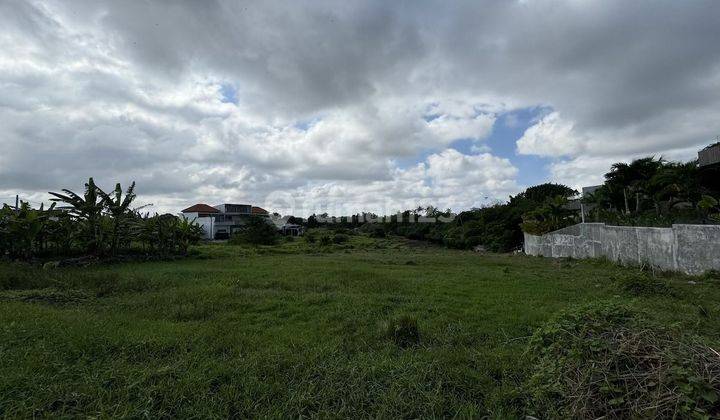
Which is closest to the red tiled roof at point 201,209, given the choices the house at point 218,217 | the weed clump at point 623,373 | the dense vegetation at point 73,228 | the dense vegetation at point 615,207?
the house at point 218,217

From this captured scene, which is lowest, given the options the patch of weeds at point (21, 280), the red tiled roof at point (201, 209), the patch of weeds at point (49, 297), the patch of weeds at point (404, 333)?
the patch of weeds at point (404, 333)

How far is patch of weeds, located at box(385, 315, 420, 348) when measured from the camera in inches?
177

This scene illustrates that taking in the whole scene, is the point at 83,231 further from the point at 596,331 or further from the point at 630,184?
the point at 630,184

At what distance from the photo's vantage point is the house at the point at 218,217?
49938 mm

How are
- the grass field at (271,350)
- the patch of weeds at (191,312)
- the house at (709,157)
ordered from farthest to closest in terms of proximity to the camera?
the house at (709,157)
the patch of weeds at (191,312)
the grass field at (271,350)

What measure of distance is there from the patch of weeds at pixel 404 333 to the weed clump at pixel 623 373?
153cm

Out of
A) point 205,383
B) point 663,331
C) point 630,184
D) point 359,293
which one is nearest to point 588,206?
point 630,184

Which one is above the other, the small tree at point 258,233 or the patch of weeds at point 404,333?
the small tree at point 258,233

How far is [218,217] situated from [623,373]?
5345 cm

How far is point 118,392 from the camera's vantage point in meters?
3.12

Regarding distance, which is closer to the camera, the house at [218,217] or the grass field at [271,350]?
the grass field at [271,350]

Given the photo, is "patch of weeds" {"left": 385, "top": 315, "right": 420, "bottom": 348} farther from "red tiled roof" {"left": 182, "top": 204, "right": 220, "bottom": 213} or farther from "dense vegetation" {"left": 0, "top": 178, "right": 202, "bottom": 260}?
"red tiled roof" {"left": 182, "top": 204, "right": 220, "bottom": 213}

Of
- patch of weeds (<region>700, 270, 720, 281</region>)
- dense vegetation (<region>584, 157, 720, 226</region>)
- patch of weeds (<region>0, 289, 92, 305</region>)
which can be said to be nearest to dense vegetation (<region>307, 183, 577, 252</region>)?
dense vegetation (<region>584, 157, 720, 226</region>)

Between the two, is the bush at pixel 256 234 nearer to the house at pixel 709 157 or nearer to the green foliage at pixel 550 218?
the green foliage at pixel 550 218
